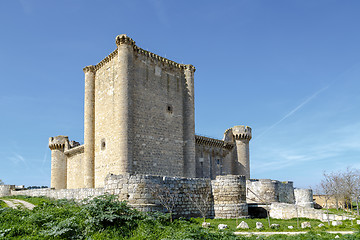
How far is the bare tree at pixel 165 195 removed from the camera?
1595 centimetres

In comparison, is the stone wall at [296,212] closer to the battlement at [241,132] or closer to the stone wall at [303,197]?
the stone wall at [303,197]

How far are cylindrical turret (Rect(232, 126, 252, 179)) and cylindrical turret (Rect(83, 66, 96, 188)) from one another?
15739 millimetres

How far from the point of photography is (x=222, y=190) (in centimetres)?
1850

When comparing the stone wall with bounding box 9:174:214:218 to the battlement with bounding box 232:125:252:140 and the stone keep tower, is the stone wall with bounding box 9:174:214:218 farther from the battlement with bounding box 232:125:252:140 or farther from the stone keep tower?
the battlement with bounding box 232:125:252:140

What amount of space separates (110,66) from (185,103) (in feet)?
23.1

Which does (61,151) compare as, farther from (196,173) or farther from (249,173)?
(249,173)

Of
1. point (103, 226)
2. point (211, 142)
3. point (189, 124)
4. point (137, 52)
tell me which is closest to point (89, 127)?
point (137, 52)

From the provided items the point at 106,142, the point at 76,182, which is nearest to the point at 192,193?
the point at 106,142

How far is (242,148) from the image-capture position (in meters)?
37.1

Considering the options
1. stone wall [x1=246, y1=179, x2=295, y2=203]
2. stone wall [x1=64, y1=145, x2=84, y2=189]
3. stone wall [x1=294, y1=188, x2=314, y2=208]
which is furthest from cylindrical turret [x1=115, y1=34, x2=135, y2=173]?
stone wall [x1=294, y1=188, x2=314, y2=208]

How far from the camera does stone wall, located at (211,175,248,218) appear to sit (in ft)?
59.5

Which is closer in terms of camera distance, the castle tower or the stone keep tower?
the stone keep tower

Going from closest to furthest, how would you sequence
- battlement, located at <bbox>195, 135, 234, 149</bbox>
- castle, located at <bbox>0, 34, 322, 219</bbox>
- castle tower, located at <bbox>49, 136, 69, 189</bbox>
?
castle, located at <bbox>0, 34, 322, 219</bbox> → battlement, located at <bbox>195, 135, 234, 149</bbox> → castle tower, located at <bbox>49, 136, 69, 189</bbox>

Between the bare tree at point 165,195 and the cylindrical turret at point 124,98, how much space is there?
778cm
